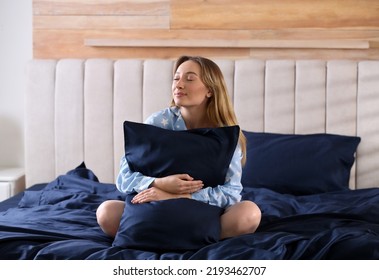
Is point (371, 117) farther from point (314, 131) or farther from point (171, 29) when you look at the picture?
point (171, 29)

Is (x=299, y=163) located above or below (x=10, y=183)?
above

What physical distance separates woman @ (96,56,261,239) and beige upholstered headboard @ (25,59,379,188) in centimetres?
88

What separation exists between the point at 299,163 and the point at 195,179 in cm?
103

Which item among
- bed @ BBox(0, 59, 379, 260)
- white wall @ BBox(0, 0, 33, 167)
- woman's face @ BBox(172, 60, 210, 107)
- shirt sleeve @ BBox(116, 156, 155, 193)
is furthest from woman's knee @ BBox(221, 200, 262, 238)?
white wall @ BBox(0, 0, 33, 167)

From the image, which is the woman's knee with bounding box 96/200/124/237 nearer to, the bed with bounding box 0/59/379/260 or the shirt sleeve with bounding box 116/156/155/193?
the shirt sleeve with bounding box 116/156/155/193

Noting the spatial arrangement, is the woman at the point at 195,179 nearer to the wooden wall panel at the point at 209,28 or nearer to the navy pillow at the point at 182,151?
the navy pillow at the point at 182,151

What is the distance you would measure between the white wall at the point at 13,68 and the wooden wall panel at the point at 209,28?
0.08m

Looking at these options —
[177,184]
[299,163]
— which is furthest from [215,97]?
[299,163]

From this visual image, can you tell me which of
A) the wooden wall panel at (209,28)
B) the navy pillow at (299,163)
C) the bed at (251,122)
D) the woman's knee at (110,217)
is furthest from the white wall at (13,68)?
the woman's knee at (110,217)

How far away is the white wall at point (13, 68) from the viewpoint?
12.5 ft

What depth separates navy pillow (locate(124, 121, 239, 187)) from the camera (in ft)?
7.75

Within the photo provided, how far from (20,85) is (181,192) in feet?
6.07

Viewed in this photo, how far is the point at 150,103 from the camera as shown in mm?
3539

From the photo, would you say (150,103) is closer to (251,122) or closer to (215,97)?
(251,122)
